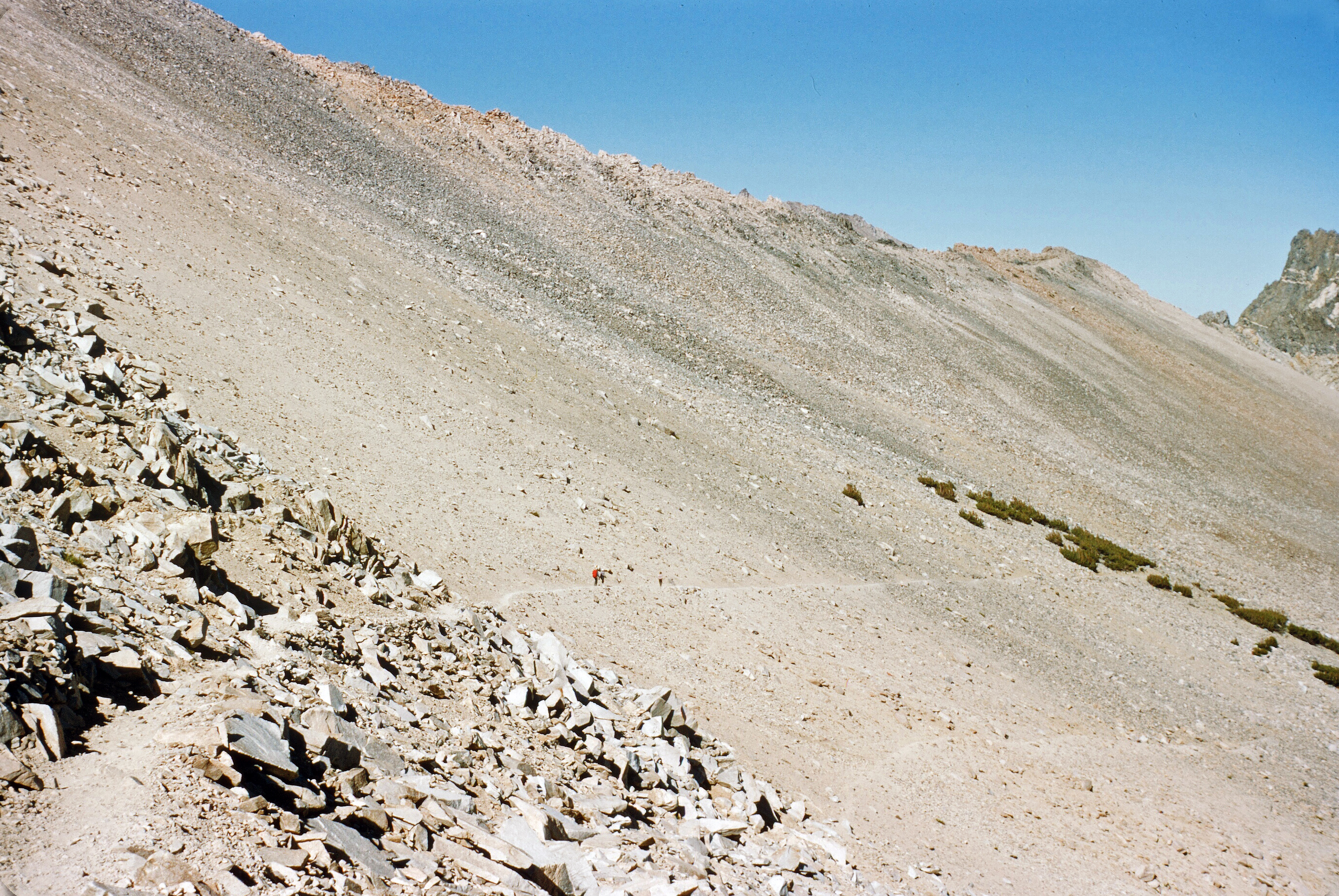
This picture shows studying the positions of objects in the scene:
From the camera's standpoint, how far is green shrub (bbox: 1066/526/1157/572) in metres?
26.7

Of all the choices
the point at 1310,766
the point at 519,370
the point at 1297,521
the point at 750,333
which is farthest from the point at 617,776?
→ the point at 1297,521

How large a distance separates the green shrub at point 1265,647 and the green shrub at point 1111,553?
4169mm

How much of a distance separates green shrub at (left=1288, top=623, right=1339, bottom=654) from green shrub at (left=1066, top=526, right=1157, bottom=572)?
4.48m

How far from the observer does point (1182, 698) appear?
1881 cm

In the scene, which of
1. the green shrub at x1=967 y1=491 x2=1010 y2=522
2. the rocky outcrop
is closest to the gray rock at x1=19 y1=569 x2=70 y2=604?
the green shrub at x1=967 y1=491 x2=1010 y2=522

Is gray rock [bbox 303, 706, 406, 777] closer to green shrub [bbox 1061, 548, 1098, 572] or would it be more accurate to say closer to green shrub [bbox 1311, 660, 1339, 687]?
green shrub [bbox 1061, 548, 1098, 572]

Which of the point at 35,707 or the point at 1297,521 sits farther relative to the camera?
the point at 1297,521

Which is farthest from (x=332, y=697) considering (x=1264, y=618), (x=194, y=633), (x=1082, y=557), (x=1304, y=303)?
(x=1304, y=303)

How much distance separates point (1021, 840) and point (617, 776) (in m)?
7.34

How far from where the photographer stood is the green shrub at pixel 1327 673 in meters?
21.8

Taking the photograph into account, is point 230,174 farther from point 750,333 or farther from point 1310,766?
point 1310,766

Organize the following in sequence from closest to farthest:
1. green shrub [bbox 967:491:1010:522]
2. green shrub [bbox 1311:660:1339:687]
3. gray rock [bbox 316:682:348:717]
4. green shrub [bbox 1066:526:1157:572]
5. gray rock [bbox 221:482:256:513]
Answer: gray rock [bbox 316:682:348:717] → gray rock [bbox 221:482:256:513] → green shrub [bbox 1311:660:1339:687] → green shrub [bbox 1066:526:1157:572] → green shrub [bbox 967:491:1010:522]

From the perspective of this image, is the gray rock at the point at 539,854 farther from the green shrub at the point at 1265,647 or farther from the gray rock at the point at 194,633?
the green shrub at the point at 1265,647

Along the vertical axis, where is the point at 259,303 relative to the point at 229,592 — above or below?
above
